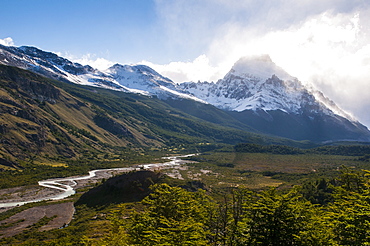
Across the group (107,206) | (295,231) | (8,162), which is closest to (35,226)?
(107,206)

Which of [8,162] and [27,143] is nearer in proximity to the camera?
[8,162]

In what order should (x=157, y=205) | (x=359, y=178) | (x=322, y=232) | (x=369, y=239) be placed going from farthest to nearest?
(x=157, y=205) → (x=359, y=178) → (x=322, y=232) → (x=369, y=239)

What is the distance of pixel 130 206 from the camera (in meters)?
64.2

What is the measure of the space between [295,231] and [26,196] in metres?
103

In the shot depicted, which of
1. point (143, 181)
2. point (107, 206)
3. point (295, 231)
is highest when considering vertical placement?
point (295, 231)

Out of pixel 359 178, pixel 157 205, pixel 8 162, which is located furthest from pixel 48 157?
pixel 359 178

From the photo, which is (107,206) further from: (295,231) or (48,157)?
(48,157)

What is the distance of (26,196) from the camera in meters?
96.4

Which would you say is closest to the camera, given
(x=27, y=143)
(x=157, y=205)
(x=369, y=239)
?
(x=369, y=239)

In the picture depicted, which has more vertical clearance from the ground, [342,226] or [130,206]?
[342,226]

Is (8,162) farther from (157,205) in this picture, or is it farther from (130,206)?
(157,205)

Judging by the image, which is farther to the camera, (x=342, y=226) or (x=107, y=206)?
(x=107, y=206)

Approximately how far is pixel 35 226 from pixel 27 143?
118 metres

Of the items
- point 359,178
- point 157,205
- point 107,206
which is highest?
point 359,178
